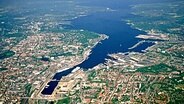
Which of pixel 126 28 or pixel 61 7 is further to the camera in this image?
pixel 61 7

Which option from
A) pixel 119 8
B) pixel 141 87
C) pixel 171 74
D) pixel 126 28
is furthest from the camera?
pixel 119 8

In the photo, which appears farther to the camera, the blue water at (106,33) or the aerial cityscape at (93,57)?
the blue water at (106,33)

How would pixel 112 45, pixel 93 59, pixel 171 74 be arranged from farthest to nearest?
pixel 112 45 < pixel 93 59 < pixel 171 74

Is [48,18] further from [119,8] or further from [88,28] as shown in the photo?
[119,8]

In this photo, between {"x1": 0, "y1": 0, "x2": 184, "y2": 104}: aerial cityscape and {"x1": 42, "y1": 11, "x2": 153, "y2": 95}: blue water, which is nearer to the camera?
{"x1": 0, "y1": 0, "x2": 184, "y2": 104}: aerial cityscape

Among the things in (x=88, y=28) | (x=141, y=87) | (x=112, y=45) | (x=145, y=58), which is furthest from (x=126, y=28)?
(x=141, y=87)
